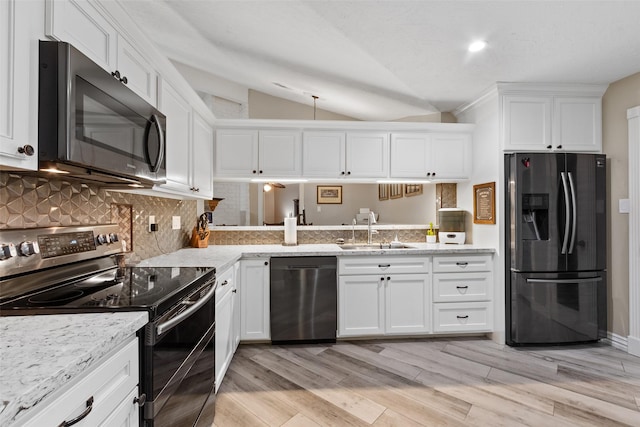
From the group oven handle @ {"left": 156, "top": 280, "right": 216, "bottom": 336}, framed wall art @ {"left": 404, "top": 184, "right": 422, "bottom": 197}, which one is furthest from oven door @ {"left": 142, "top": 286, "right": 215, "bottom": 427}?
framed wall art @ {"left": 404, "top": 184, "right": 422, "bottom": 197}

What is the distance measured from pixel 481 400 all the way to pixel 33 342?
2277 millimetres

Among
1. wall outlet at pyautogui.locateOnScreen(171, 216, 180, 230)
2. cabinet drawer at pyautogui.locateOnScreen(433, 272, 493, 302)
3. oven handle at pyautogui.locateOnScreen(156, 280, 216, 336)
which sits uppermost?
wall outlet at pyautogui.locateOnScreen(171, 216, 180, 230)

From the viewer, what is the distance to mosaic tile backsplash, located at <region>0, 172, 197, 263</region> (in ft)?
4.16

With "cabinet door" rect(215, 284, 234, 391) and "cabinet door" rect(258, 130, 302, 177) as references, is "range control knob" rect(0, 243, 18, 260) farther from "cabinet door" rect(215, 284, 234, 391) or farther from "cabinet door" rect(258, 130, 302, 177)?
"cabinet door" rect(258, 130, 302, 177)

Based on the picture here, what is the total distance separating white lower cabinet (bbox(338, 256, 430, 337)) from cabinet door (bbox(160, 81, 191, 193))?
1467 millimetres

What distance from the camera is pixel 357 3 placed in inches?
73.5

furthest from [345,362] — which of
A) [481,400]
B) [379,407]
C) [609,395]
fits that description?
[609,395]

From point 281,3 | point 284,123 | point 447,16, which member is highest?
point 281,3

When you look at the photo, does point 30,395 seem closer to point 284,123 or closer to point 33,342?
point 33,342

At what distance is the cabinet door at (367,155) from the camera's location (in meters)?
3.17

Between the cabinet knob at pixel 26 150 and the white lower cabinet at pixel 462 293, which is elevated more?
the cabinet knob at pixel 26 150

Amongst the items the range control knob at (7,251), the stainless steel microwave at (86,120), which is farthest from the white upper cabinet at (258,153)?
the range control knob at (7,251)

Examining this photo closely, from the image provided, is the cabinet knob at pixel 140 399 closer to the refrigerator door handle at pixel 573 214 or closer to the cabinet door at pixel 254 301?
the cabinet door at pixel 254 301

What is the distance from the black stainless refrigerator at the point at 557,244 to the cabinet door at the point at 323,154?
1543mm
